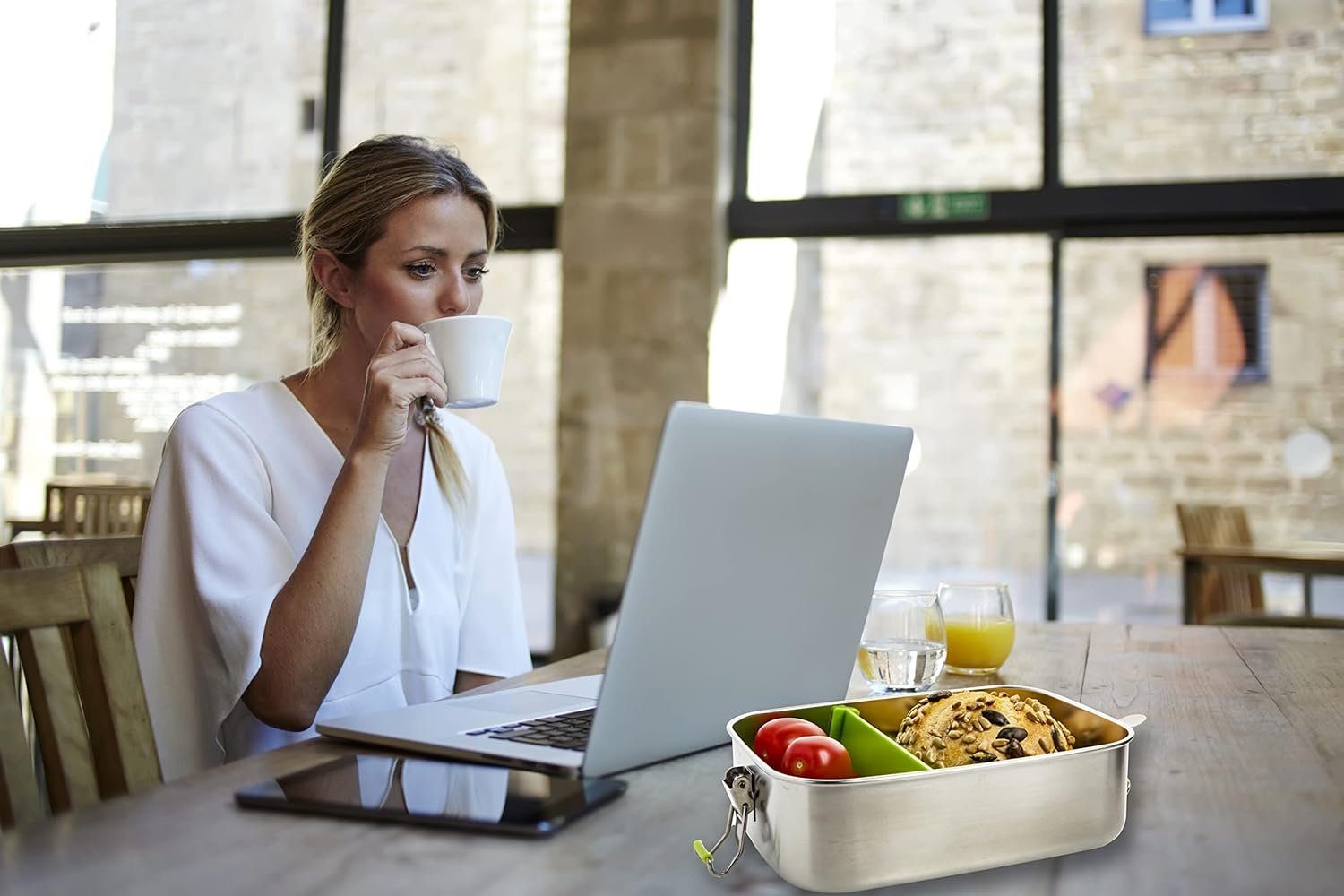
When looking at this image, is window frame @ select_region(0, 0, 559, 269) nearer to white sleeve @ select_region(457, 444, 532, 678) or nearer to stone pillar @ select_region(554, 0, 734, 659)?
stone pillar @ select_region(554, 0, 734, 659)

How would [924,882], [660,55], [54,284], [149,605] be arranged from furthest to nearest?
[54,284] → [660,55] → [149,605] → [924,882]

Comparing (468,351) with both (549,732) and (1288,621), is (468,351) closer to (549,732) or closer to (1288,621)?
(549,732)

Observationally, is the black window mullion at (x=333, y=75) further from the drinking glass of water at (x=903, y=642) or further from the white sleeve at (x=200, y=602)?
the drinking glass of water at (x=903, y=642)

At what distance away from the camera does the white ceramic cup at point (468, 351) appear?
50.1 inches

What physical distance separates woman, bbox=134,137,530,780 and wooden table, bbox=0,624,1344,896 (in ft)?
1.06

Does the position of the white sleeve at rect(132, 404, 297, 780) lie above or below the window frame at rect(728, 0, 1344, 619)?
below

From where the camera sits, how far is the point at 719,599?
878mm

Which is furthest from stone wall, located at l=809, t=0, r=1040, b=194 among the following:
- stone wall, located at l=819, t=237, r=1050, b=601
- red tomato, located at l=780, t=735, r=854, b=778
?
red tomato, located at l=780, t=735, r=854, b=778

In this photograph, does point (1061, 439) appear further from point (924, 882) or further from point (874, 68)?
point (924, 882)

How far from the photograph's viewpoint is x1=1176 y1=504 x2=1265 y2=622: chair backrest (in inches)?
152

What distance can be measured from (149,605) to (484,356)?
1.41 feet

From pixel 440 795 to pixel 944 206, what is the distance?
3.83 meters

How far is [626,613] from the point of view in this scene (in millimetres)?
794

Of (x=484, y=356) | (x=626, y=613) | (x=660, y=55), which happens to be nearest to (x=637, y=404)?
(x=660, y=55)
